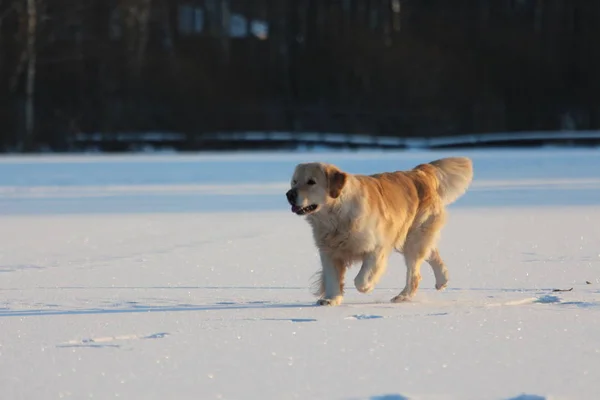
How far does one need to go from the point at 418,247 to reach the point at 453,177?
28.0 inches

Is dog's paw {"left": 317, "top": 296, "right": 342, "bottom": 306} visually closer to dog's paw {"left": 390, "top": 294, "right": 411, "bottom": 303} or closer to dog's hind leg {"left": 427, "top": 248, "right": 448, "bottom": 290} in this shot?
dog's paw {"left": 390, "top": 294, "right": 411, "bottom": 303}

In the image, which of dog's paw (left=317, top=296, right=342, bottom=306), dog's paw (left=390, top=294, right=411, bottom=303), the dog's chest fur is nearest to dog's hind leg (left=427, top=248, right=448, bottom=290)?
dog's paw (left=390, top=294, right=411, bottom=303)

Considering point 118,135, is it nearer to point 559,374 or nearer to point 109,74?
point 109,74

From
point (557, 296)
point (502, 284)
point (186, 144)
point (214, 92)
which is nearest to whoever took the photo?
Answer: point (557, 296)

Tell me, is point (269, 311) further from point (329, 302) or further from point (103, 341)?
point (103, 341)

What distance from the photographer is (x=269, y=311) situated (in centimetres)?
600

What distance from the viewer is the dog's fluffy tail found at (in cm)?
756

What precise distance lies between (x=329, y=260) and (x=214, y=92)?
87.6 feet

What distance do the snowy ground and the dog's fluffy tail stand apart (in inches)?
21.3

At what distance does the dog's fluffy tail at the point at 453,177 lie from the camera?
24.8 feet

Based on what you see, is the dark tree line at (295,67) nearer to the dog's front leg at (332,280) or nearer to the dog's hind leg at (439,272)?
the dog's hind leg at (439,272)

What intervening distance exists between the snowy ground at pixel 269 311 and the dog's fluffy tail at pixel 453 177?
541 millimetres

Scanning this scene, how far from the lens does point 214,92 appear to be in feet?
108

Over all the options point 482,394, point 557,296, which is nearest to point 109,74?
point 557,296
